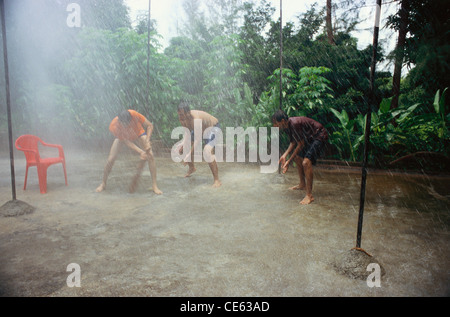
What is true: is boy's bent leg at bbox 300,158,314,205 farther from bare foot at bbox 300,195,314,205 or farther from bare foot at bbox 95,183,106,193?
bare foot at bbox 95,183,106,193

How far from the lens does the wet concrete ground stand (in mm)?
2145

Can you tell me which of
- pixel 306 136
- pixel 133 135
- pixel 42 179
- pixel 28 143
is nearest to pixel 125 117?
pixel 133 135

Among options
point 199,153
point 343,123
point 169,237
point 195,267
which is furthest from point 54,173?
point 343,123

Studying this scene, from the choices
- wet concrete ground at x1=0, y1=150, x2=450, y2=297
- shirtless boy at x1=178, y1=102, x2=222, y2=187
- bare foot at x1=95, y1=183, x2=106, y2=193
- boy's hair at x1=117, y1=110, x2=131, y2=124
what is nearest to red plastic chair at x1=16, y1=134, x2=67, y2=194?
wet concrete ground at x1=0, y1=150, x2=450, y2=297

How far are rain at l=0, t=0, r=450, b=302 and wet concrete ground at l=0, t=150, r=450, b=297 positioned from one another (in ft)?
0.07

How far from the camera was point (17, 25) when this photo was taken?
9.23 meters

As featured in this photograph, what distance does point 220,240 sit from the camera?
2.98 m

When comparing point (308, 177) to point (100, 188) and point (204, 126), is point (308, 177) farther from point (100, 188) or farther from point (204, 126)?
point (100, 188)

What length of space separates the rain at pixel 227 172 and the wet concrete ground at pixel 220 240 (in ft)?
0.07

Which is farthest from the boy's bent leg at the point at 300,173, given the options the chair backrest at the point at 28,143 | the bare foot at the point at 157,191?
the chair backrest at the point at 28,143

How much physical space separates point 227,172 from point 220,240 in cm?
376

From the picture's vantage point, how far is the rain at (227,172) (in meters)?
2.32
